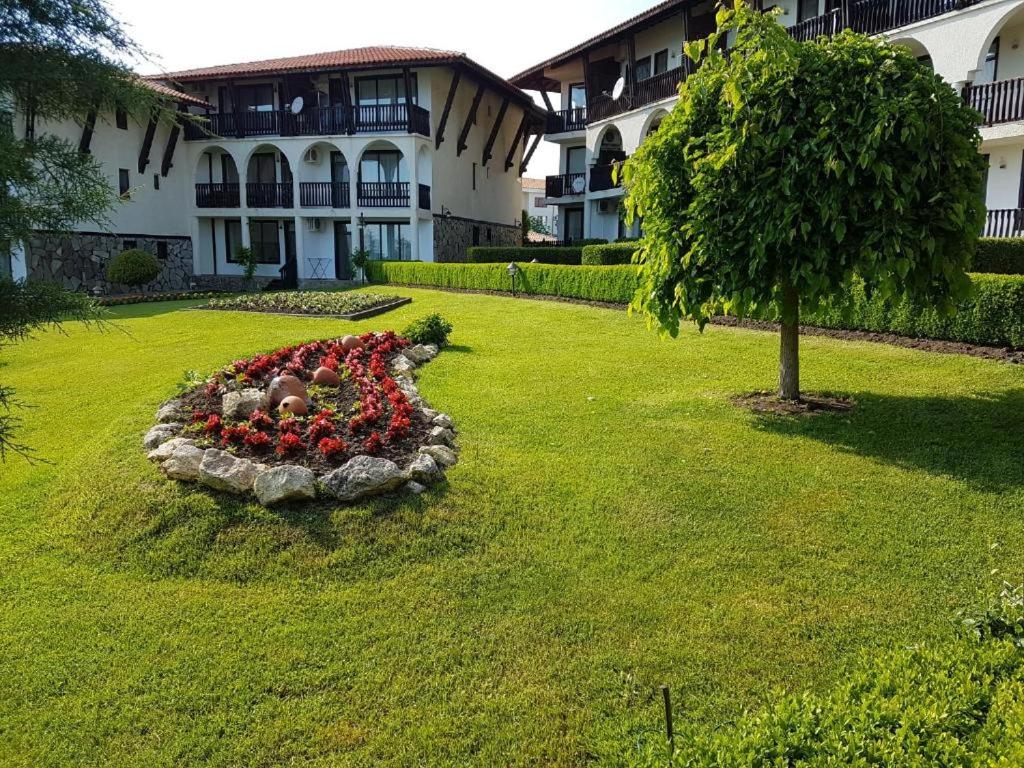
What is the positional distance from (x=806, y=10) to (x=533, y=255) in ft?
36.2

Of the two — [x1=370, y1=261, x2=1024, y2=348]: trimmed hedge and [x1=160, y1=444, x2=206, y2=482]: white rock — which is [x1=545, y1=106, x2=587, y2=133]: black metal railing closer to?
[x1=370, y1=261, x2=1024, y2=348]: trimmed hedge

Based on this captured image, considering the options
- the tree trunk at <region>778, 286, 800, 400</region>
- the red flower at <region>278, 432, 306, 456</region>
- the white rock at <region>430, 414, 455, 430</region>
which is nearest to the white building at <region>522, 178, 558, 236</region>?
the tree trunk at <region>778, 286, 800, 400</region>

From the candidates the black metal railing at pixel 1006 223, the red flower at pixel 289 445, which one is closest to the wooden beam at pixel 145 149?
the red flower at pixel 289 445

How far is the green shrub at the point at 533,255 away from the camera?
81.3 ft

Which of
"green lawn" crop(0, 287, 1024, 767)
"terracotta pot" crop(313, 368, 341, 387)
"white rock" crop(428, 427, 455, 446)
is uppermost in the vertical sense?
"terracotta pot" crop(313, 368, 341, 387)

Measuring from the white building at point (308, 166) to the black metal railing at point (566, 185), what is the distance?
13.0 ft

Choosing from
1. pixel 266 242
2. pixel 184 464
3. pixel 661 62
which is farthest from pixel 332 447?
pixel 266 242

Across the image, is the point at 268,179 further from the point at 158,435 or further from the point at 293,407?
the point at 158,435

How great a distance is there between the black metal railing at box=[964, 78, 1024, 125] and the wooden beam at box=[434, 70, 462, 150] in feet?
59.9

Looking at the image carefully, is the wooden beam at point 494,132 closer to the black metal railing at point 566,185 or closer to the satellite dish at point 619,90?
the black metal railing at point 566,185

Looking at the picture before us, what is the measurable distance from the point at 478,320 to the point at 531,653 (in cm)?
1177

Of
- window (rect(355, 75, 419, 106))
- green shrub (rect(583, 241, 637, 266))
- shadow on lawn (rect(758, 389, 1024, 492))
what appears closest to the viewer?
shadow on lawn (rect(758, 389, 1024, 492))

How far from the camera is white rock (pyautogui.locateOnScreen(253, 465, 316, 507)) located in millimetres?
5270

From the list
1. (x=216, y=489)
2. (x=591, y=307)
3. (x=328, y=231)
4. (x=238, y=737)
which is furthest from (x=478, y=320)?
(x=328, y=231)
